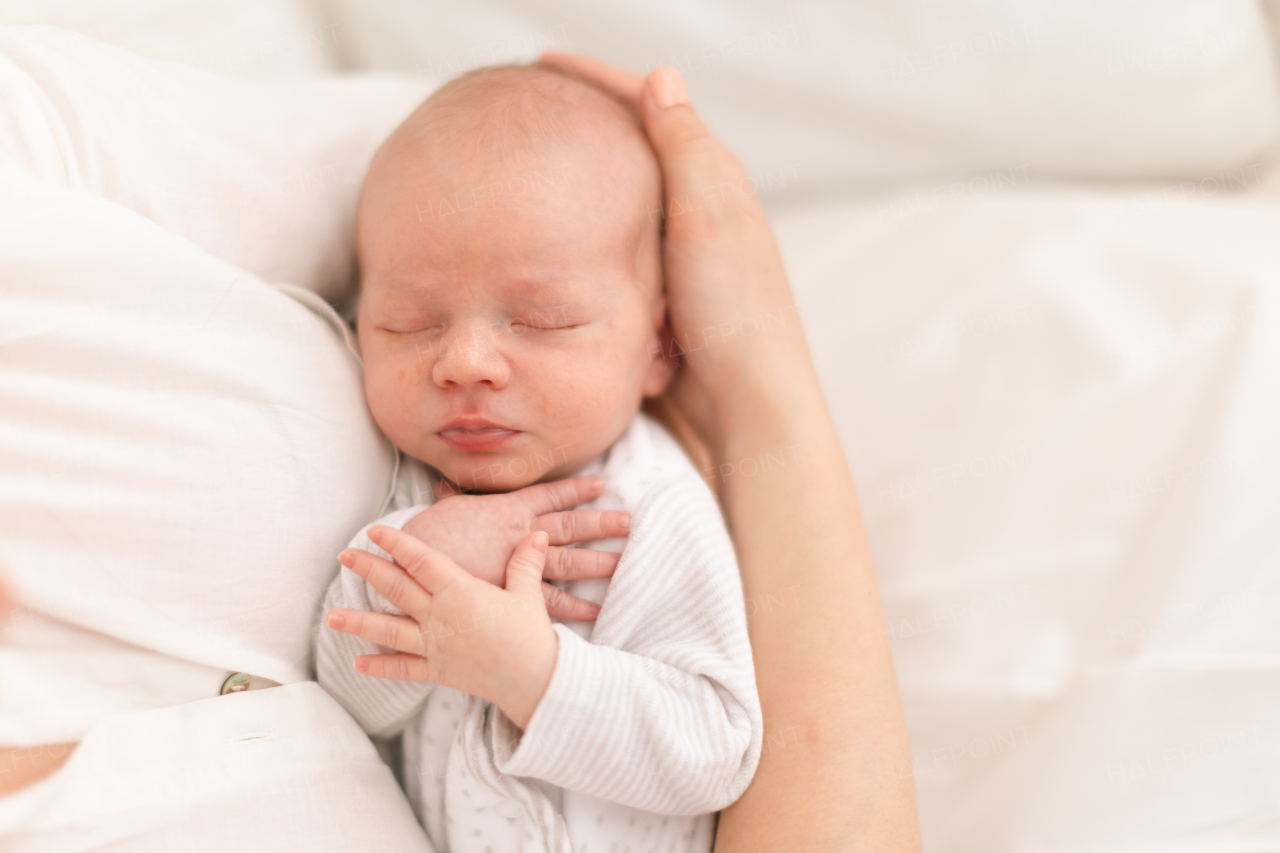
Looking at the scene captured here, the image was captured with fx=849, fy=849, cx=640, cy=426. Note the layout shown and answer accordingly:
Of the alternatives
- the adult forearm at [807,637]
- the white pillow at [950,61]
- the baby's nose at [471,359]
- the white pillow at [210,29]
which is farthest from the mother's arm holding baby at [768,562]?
the white pillow at [210,29]

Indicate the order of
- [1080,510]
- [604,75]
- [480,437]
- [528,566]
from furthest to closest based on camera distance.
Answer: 1. [604,75]
2. [1080,510]
3. [480,437]
4. [528,566]

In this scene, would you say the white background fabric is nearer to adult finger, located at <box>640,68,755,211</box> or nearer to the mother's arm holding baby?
the mother's arm holding baby

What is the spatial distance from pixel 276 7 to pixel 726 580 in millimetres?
1443

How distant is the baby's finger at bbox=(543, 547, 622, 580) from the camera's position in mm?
1134

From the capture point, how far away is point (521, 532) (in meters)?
1.14

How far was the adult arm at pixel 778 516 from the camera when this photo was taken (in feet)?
3.43

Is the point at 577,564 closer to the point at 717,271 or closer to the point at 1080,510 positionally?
the point at 717,271

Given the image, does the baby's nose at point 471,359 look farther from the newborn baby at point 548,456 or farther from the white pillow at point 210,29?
the white pillow at point 210,29

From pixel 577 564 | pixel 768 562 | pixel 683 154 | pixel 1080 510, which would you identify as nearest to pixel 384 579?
pixel 577 564

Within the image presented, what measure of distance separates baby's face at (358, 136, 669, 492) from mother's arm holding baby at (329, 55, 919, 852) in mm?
184

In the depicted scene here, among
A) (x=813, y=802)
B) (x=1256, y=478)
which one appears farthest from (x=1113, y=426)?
(x=813, y=802)

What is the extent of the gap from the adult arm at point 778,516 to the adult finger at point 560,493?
24 cm

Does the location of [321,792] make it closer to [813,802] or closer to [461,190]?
[813,802]

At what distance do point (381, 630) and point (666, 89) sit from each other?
1.00m
